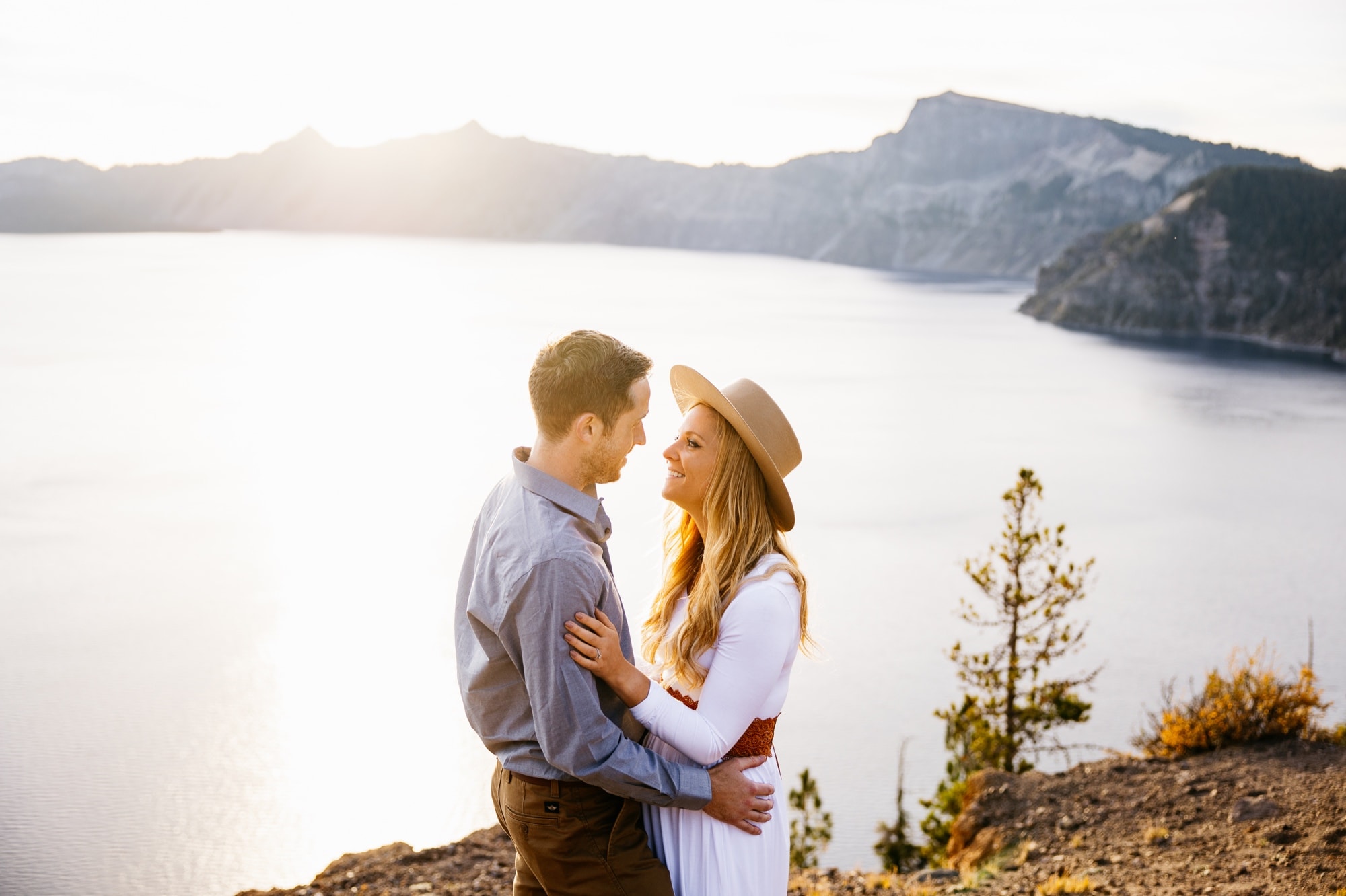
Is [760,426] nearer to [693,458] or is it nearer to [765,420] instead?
[765,420]

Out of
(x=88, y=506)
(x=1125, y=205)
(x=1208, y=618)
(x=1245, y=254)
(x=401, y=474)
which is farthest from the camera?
(x=1125, y=205)

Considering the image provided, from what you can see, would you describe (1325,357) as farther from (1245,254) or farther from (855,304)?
(855,304)

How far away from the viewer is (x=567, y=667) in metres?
2.34

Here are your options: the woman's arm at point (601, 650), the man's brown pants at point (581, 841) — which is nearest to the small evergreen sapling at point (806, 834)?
the man's brown pants at point (581, 841)

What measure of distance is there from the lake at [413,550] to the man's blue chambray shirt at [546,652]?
59cm

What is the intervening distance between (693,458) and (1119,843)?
4.98 m

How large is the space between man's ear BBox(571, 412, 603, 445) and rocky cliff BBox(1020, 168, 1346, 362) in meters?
101

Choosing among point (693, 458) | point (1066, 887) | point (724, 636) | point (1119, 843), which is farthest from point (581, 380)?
point (1119, 843)

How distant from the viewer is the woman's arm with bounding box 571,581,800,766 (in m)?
2.53

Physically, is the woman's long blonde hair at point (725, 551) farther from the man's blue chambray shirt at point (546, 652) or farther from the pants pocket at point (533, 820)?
the pants pocket at point (533, 820)

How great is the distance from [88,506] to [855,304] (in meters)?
95.6

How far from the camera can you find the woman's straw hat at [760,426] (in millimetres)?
2742

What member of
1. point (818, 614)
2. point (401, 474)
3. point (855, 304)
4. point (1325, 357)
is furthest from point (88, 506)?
point (855, 304)

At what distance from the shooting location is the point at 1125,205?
190000 mm
